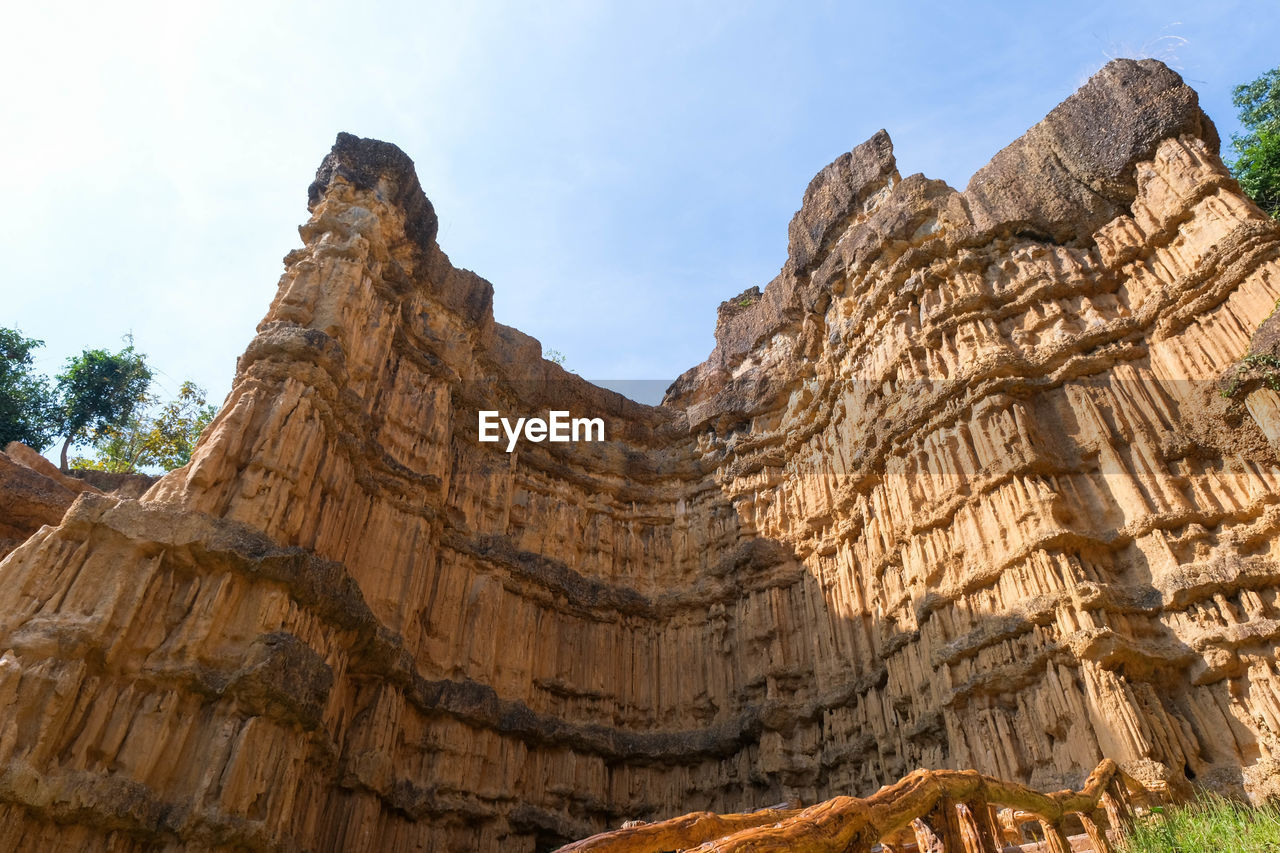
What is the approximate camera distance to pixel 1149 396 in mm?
16719

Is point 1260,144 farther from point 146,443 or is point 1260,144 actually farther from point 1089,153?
point 146,443

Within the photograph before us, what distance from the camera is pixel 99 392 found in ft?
108

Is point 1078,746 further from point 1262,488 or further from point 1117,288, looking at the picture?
point 1117,288

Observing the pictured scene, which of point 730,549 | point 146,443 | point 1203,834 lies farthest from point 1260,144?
point 146,443

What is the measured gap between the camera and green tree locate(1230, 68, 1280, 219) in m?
24.2

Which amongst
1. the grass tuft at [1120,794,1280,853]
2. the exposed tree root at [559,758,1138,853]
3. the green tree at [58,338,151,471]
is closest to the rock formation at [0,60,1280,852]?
the grass tuft at [1120,794,1280,853]

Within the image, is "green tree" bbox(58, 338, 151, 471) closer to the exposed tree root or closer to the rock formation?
the rock formation

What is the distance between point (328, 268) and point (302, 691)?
35.2 ft

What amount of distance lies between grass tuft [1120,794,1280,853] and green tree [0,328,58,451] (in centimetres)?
3578

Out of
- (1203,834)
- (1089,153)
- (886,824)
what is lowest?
(886,824)

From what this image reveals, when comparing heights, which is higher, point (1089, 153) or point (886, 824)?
point (1089, 153)

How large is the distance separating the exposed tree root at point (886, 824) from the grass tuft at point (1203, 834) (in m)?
0.41

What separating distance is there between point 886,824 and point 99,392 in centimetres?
3608

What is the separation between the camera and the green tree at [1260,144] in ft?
79.5
